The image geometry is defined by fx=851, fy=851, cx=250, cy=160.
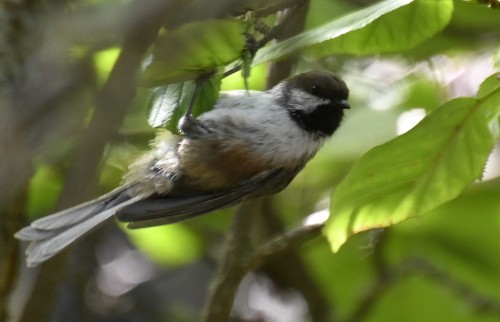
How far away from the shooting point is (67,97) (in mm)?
1002

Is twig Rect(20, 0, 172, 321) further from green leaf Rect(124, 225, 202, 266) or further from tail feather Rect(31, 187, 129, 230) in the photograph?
green leaf Rect(124, 225, 202, 266)

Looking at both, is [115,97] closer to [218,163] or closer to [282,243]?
[282,243]

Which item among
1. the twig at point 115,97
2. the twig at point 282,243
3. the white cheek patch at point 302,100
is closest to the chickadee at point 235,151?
the white cheek patch at point 302,100

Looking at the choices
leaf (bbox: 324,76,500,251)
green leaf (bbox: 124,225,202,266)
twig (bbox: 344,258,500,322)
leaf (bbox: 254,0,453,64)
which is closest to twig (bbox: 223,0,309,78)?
leaf (bbox: 254,0,453,64)

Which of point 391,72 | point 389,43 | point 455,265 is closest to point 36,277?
point 389,43

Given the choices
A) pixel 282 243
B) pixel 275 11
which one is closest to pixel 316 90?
pixel 282 243

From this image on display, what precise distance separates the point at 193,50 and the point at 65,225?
Answer: 2.71ft

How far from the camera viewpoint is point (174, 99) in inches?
62.2

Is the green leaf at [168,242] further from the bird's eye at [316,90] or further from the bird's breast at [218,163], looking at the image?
the bird's eye at [316,90]

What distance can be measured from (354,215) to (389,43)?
0.38 meters

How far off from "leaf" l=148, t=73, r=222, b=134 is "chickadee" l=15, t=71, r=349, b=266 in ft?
1.51

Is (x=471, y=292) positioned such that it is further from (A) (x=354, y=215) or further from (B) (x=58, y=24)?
(B) (x=58, y=24)

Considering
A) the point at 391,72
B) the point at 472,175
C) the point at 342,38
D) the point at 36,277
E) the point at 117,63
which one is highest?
the point at 117,63

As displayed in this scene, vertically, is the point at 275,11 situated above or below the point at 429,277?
above
